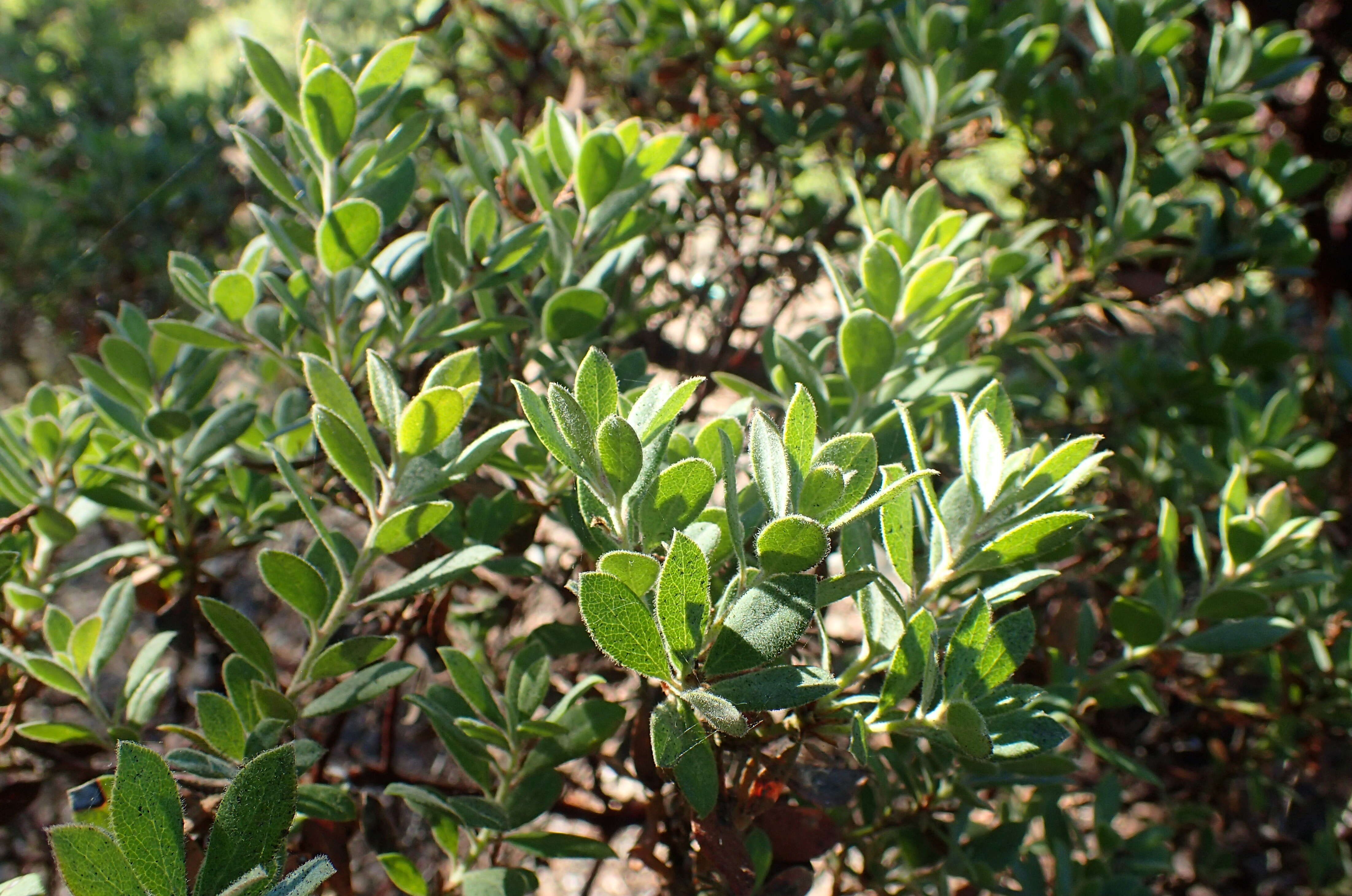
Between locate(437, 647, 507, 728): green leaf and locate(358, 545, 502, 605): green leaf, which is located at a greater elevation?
locate(358, 545, 502, 605): green leaf

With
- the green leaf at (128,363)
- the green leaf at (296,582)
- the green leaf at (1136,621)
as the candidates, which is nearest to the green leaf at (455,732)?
the green leaf at (296,582)

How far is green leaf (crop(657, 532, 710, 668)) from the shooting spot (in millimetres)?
582

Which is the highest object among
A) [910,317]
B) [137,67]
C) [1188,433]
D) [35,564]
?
[137,67]

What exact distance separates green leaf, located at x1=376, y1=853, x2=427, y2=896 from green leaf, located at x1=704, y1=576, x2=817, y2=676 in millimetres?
426

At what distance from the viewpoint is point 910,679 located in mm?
685

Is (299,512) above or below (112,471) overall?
below

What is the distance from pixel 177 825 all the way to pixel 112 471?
1.99 ft

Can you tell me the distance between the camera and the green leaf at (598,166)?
995mm

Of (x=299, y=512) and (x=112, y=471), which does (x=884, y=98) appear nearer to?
Result: (x=299, y=512)

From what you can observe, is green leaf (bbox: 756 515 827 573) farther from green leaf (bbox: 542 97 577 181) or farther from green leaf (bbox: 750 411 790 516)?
green leaf (bbox: 542 97 577 181)

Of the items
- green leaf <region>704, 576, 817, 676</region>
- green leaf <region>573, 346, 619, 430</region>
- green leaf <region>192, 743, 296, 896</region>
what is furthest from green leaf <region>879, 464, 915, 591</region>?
green leaf <region>192, 743, 296, 896</region>

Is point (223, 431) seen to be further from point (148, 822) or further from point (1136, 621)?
point (1136, 621)

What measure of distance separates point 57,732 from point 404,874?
0.36 metres

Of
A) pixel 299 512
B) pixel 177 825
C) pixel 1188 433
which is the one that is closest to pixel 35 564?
pixel 299 512
